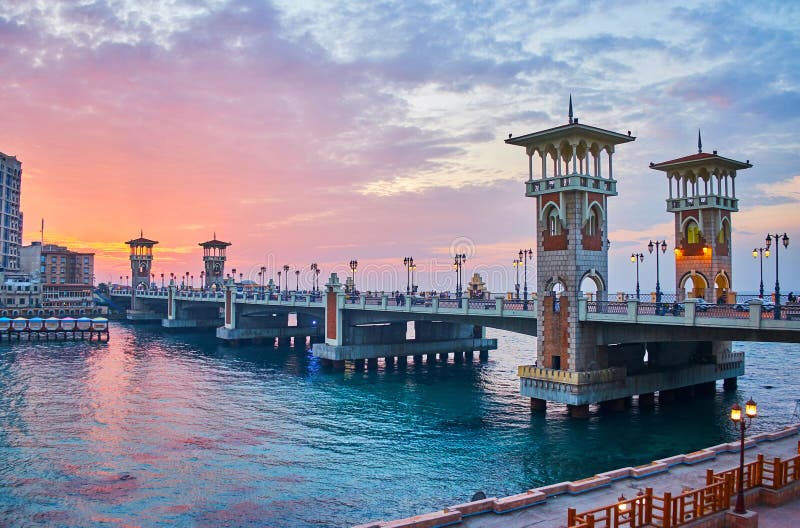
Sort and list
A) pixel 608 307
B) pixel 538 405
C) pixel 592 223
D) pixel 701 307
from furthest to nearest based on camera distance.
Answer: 1. pixel 592 223
2. pixel 538 405
3. pixel 608 307
4. pixel 701 307

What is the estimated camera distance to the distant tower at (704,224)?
57469 mm

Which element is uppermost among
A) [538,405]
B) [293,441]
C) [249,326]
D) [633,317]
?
[633,317]

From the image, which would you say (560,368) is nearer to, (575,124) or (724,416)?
(724,416)

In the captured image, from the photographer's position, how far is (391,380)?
70625 mm

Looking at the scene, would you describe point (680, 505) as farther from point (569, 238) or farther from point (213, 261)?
point (213, 261)

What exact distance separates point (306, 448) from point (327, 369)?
37.0 m

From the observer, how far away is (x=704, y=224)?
58.0 m

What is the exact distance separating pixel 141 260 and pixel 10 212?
126ft

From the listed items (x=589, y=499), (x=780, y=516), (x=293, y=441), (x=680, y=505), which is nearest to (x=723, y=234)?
(x=780, y=516)

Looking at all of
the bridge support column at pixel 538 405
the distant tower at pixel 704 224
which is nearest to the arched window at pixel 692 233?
the distant tower at pixel 704 224

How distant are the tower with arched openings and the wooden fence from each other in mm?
23238

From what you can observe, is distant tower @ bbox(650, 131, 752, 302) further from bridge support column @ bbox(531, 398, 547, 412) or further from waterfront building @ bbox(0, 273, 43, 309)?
waterfront building @ bbox(0, 273, 43, 309)

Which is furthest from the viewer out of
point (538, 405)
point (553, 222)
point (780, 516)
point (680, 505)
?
point (553, 222)

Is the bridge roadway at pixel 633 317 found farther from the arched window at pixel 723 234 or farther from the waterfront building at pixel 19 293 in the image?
the waterfront building at pixel 19 293
